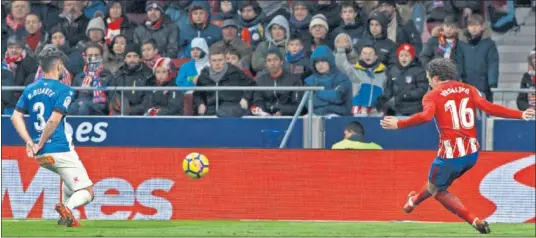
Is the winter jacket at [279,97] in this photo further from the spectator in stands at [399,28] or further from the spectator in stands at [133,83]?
the spectator in stands at [399,28]

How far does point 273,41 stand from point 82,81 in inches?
115

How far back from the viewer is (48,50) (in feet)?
50.1

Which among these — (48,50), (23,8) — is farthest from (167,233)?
(23,8)

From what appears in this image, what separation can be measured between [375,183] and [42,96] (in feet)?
17.3

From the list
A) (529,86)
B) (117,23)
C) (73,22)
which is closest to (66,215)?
(529,86)

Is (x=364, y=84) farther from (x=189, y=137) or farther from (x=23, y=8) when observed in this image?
(x=23, y=8)

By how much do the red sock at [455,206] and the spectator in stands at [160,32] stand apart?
8.23m

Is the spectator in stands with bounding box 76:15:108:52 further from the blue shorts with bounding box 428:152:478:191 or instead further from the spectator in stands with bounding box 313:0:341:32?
the blue shorts with bounding box 428:152:478:191

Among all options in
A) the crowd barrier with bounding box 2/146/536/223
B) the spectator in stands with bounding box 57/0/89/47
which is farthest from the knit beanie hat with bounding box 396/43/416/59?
the spectator in stands with bounding box 57/0/89/47

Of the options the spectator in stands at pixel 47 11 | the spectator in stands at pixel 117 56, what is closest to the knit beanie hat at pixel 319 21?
the spectator in stands at pixel 117 56

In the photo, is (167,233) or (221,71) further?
(221,71)

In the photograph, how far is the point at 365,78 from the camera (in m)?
20.9

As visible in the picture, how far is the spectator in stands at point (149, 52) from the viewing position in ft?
71.5

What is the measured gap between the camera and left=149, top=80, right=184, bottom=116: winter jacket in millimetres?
21109
